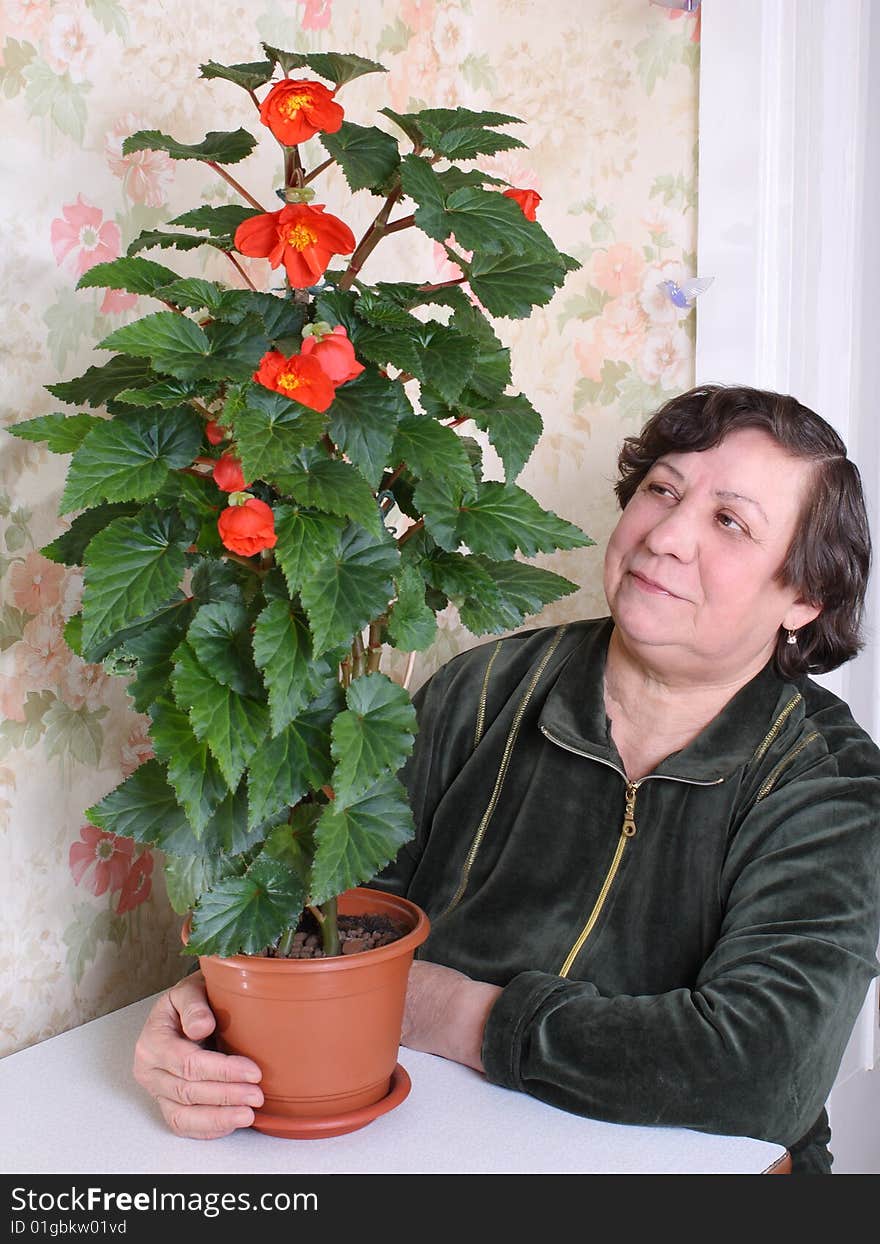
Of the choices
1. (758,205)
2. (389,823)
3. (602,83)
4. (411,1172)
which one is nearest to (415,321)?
(389,823)

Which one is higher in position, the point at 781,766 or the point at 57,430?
the point at 57,430

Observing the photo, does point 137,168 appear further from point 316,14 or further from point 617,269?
point 617,269

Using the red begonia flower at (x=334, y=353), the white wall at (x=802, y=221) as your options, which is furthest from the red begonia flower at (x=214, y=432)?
the white wall at (x=802, y=221)

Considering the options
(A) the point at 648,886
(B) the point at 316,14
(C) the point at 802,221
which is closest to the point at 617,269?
(C) the point at 802,221

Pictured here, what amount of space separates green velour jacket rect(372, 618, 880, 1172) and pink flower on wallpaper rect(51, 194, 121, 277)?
70 cm

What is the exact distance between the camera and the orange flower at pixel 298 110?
1.01 meters

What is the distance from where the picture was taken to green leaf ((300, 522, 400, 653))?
100 centimetres

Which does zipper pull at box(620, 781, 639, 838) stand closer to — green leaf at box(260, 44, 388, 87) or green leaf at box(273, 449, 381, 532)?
green leaf at box(273, 449, 381, 532)

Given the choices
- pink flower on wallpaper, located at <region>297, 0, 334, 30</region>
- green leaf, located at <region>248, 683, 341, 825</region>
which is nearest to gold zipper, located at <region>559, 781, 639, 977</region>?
green leaf, located at <region>248, 683, 341, 825</region>

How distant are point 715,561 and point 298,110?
28.3 inches

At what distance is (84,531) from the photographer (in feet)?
3.71

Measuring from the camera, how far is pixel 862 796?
1.42 meters
